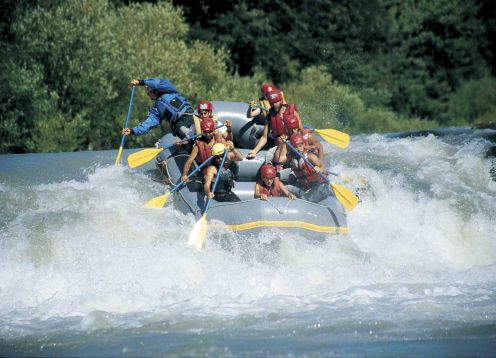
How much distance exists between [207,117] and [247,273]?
1.94m

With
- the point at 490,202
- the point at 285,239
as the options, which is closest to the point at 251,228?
the point at 285,239

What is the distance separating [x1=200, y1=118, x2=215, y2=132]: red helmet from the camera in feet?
29.6

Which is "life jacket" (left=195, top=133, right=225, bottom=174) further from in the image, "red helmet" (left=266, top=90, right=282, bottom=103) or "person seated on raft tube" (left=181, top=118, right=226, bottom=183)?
"red helmet" (left=266, top=90, right=282, bottom=103)

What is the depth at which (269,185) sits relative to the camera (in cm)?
893

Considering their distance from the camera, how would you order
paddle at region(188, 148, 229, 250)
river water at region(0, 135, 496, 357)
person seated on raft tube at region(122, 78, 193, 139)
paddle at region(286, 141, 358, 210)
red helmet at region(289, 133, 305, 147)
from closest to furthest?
river water at region(0, 135, 496, 357)
paddle at region(188, 148, 229, 250)
paddle at region(286, 141, 358, 210)
red helmet at region(289, 133, 305, 147)
person seated on raft tube at region(122, 78, 193, 139)

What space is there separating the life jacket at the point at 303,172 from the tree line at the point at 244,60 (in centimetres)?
801

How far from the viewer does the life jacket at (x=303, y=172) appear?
9.28 m

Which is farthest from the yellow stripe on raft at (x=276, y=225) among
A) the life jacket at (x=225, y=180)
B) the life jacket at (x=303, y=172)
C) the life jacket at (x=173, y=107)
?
the life jacket at (x=173, y=107)

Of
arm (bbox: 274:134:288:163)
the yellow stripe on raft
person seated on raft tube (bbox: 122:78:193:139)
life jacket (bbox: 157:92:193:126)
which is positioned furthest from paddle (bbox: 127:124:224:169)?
the yellow stripe on raft

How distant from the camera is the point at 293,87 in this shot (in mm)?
21500

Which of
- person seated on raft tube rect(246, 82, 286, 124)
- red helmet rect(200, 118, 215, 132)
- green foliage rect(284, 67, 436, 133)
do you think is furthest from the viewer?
green foliage rect(284, 67, 436, 133)

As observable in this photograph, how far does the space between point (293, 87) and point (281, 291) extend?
14.2 metres

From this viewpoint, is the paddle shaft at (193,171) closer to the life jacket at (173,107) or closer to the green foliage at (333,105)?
the life jacket at (173,107)

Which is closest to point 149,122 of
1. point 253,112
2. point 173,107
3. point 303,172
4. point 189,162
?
point 173,107
